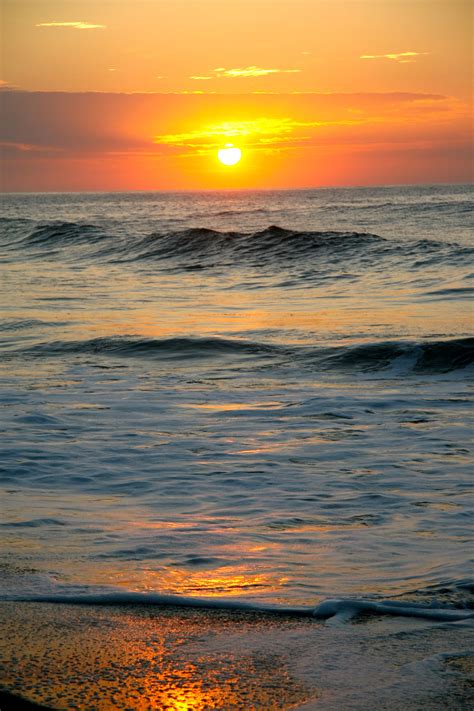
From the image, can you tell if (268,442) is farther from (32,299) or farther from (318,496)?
(32,299)

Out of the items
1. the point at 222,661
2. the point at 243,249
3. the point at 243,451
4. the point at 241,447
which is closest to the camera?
the point at 222,661

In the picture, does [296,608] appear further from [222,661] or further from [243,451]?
[243,451]

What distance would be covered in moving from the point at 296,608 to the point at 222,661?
65 cm

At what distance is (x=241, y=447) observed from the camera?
6.84 metres

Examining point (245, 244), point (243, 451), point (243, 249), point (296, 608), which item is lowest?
point (243, 451)

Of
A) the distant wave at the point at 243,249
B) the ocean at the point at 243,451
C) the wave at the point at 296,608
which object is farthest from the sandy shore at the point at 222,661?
the distant wave at the point at 243,249

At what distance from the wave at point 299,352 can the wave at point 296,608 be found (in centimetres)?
650

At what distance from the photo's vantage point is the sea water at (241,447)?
13.8ft

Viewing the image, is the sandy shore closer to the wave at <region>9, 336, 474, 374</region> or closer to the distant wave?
the wave at <region>9, 336, 474, 374</region>

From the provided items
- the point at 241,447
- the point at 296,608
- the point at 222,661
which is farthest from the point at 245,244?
the point at 222,661

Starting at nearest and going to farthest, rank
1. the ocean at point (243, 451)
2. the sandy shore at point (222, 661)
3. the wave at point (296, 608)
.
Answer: the sandy shore at point (222, 661)
the wave at point (296, 608)
the ocean at point (243, 451)

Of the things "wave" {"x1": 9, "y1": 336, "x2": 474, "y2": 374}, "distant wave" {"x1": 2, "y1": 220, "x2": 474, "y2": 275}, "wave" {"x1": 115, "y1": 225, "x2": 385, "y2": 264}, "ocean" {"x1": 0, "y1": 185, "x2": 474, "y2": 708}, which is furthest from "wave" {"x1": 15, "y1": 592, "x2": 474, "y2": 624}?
"wave" {"x1": 115, "y1": 225, "x2": 385, "y2": 264}

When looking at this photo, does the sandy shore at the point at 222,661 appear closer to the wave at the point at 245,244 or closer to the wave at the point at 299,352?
the wave at the point at 299,352

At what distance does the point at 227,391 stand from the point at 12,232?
3180 cm
